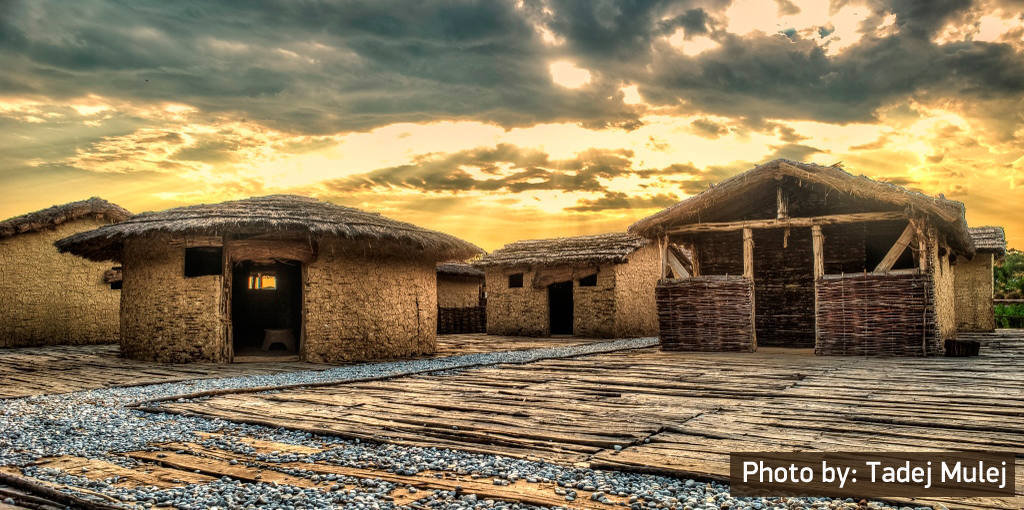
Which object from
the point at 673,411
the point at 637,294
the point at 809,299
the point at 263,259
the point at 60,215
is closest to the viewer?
the point at 673,411

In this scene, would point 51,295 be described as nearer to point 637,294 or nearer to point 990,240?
point 637,294

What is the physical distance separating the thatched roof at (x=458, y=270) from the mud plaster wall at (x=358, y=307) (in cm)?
993

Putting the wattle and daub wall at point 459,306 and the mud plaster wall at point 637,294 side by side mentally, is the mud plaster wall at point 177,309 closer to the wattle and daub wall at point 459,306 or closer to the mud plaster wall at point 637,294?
the mud plaster wall at point 637,294

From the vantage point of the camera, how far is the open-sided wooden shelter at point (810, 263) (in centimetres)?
1002

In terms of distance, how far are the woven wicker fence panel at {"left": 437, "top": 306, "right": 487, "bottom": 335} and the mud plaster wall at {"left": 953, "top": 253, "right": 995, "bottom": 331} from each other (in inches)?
560

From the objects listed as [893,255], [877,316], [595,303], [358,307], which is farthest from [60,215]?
[893,255]

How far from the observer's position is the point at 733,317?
→ 1102 centimetres

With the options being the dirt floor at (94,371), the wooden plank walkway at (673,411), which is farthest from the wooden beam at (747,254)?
the dirt floor at (94,371)

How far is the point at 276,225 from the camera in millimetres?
10219

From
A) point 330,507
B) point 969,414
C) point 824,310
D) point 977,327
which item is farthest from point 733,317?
point 977,327

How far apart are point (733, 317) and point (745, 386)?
457 cm

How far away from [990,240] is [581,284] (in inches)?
456

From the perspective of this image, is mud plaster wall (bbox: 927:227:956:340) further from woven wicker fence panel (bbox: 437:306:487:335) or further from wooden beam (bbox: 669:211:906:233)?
woven wicker fence panel (bbox: 437:306:487:335)

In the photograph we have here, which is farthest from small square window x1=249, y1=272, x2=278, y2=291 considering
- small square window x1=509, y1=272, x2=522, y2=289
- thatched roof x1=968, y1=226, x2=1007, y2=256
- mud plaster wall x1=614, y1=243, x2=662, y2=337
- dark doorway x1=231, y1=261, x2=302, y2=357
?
thatched roof x1=968, y1=226, x2=1007, y2=256
